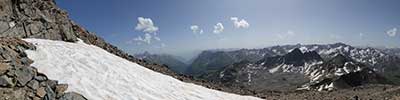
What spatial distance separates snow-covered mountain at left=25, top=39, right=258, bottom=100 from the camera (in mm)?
22891

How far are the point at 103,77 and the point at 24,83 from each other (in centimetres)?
601

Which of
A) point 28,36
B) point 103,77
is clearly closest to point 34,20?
point 28,36

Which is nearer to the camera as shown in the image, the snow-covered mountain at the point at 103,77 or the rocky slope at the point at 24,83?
the rocky slope at the point at 24,83

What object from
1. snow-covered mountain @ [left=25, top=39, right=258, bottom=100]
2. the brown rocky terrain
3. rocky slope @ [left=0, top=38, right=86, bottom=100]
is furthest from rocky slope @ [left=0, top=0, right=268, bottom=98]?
rocky slope @ [left=0, top=38, right=86, bottom=100]

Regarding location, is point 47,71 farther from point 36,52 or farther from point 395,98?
point 395,98

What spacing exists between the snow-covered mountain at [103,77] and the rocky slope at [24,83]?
2.89ft

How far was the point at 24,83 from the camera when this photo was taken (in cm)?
2011

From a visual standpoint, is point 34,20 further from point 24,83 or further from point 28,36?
point 24,83

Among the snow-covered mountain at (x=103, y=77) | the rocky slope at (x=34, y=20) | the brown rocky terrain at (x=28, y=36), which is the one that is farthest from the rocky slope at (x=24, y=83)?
the rocky slope at (x=34, y=20)

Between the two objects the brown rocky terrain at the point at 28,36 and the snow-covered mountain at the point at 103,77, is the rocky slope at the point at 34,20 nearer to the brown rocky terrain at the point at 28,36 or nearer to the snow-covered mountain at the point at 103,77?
the brown rocky terrain at the point at 28,36

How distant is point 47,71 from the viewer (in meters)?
22.9

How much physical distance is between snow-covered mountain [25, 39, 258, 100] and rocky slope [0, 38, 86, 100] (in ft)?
2.89

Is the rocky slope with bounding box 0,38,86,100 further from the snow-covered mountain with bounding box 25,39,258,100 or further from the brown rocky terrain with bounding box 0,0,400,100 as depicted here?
the snow-covered mountain with bounding box 25,39,258,100

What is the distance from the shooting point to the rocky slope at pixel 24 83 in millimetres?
19188
